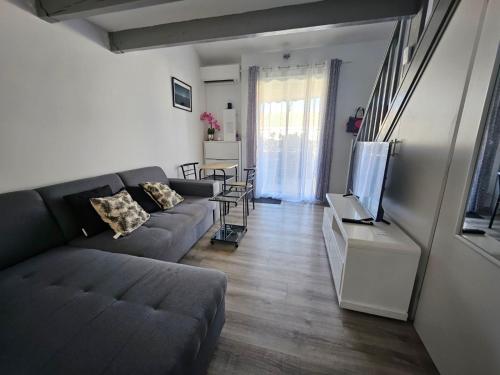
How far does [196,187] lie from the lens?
2.89 meters

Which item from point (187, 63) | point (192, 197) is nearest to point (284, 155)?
point (192, 197)

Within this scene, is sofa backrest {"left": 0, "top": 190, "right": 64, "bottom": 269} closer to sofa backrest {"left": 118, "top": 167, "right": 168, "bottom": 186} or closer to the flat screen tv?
sofa backrest {"left": 118, "top": 167, "right": 168, "bottom": 186}

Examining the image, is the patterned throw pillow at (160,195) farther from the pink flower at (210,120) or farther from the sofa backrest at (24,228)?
the pink flower at (210,120)

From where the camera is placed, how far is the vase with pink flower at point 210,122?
14.3 ft

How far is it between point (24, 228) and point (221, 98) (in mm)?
3892

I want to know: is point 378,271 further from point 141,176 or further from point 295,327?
point 141,176

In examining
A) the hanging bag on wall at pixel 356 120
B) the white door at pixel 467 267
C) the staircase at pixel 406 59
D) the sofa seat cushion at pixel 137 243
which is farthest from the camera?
the hanging bag on wall at pixel 356 120

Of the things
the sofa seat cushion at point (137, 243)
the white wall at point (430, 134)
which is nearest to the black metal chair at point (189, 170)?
the sofa seat cushion at point (137, 243)

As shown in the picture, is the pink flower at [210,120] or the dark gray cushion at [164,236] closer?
the dark gray cushion at [164,236]

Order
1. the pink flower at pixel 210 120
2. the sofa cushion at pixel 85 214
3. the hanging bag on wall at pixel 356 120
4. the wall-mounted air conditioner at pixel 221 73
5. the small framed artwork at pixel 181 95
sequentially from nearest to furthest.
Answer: the sofa cushion at pixel 85 214
the small framed artwork at pixel 181 95
the hanging bag on wall at pixel 356 120
the wall-mounted air conditioner at pixel 221 73
the pink flower at pixel 210 120

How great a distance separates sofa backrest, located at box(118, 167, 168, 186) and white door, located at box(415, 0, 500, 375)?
9.20 feet

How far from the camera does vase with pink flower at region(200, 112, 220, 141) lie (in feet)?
14.3

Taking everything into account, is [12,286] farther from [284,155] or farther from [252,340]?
[284,155]

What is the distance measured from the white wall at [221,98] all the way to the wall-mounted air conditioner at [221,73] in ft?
0.45
